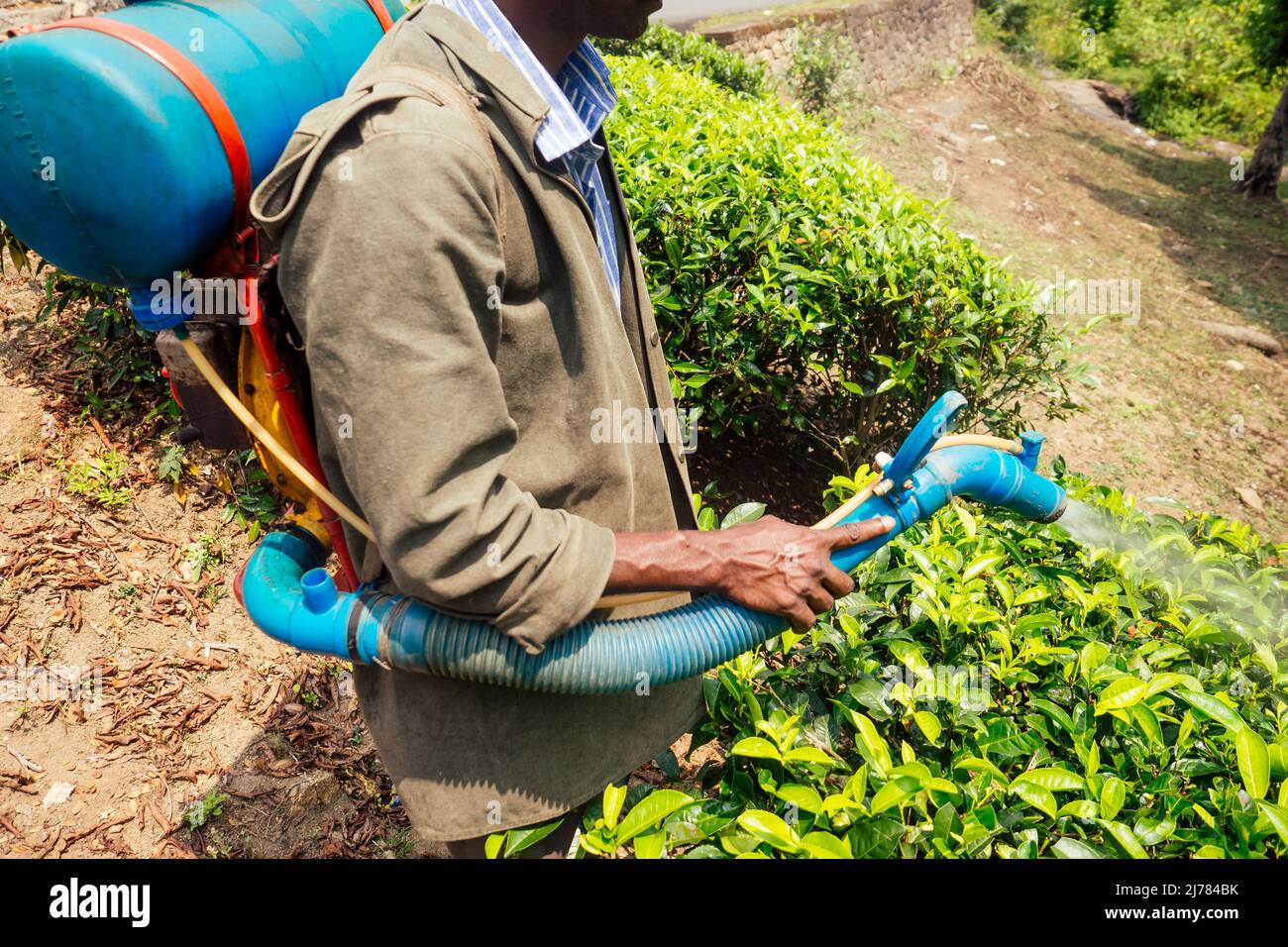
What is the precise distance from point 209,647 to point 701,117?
3.08m

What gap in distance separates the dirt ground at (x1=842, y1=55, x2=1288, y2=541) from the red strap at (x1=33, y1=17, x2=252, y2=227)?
3.64m

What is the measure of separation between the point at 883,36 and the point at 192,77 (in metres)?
11.6

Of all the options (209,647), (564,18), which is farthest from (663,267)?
(209,647)

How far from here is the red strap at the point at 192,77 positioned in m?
1.19

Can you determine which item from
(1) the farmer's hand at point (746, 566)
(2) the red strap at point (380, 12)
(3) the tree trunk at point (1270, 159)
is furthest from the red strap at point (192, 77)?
(3) the tree trunk at point (1270, 159)

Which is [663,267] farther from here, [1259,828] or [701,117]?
[1259,828]

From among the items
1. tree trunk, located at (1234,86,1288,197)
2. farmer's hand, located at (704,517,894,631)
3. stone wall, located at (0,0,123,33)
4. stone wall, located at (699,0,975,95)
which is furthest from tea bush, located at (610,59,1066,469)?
tree trunk, located at (1234,86,1288,197)

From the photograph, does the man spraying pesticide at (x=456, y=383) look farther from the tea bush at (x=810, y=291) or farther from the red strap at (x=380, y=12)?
the tea bush at (x=810, y=291)

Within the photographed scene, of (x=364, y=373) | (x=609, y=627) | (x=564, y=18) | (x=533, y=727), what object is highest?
(x=564, y=18)

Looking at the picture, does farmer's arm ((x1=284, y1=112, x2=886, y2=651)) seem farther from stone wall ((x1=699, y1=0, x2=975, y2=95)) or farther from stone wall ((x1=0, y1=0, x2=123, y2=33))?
stone wall ((x1=699, y1=0, x2=975, y2=95))

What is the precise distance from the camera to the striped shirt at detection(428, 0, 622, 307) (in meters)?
1.31

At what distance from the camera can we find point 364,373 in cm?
108

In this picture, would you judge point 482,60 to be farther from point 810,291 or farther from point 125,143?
point 810,291

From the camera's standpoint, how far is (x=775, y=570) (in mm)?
1344
